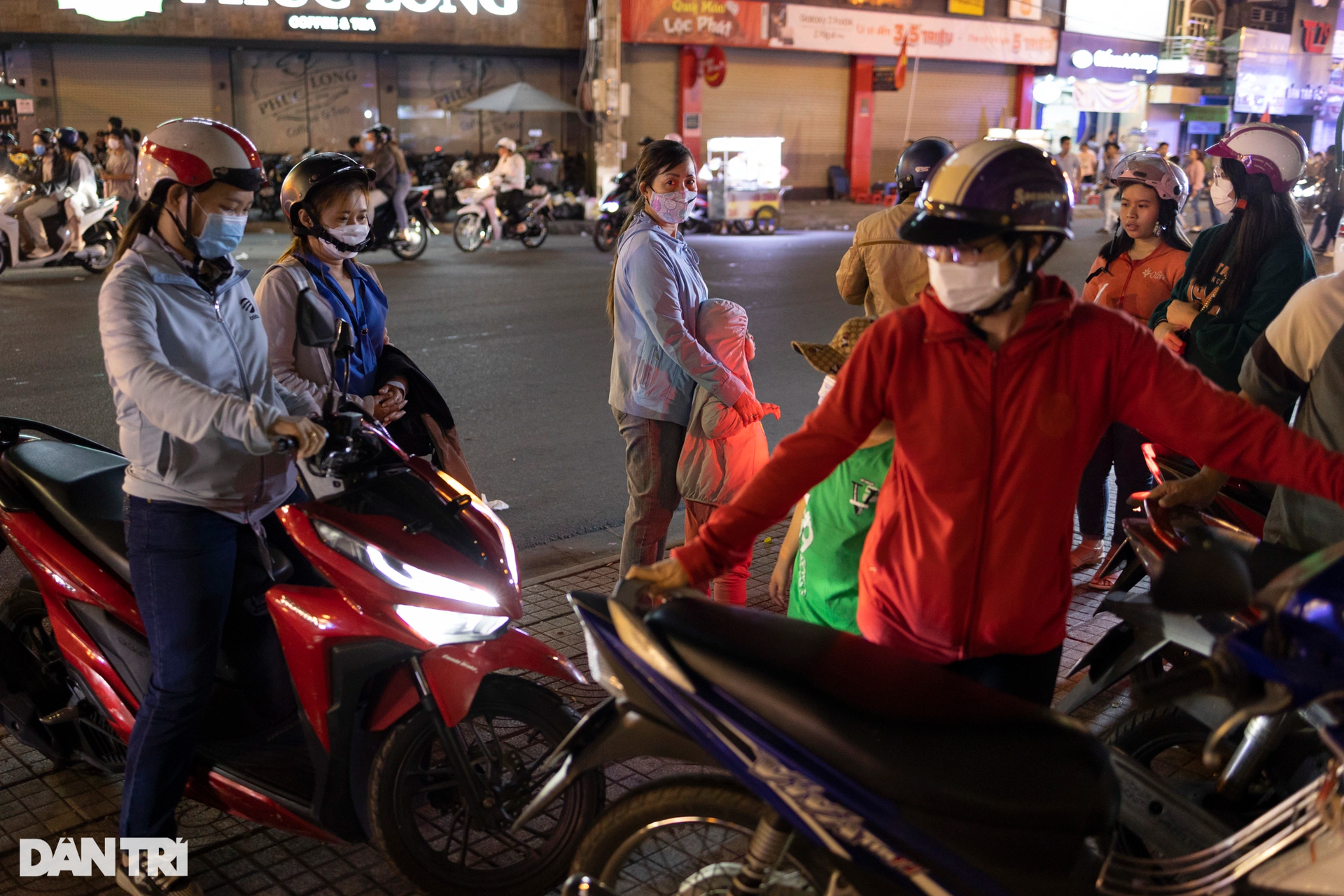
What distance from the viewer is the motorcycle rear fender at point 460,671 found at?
2.63 m

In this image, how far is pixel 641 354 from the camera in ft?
14.0

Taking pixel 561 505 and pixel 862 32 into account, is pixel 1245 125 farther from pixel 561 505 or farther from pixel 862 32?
pixel 862 32

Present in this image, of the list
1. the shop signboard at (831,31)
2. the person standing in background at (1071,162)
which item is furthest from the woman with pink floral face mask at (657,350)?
the shop signboard at (831,31)

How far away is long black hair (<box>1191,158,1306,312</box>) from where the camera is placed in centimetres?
426

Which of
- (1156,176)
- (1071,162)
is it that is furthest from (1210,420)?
(1071,162)

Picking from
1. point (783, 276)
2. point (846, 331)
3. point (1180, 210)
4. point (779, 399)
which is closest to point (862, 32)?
point (783, 276)

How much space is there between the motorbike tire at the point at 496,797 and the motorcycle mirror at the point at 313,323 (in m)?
0.89

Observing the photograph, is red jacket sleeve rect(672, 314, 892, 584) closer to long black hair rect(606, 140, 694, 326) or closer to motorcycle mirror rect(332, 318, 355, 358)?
motorcycle mirror rect(332, 318, 355, 358)

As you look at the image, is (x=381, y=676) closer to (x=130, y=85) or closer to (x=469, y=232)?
(x=469, y=232)

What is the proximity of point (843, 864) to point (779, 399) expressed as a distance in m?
6.59

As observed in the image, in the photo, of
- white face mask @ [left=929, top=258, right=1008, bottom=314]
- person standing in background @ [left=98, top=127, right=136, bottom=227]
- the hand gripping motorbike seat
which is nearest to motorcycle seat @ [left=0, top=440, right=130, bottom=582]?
the hand gripping motorbike seat

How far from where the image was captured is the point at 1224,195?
4500 millimetres

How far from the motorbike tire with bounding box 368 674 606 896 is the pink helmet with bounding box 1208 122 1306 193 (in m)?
3.30

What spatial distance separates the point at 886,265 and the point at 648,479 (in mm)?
1195
